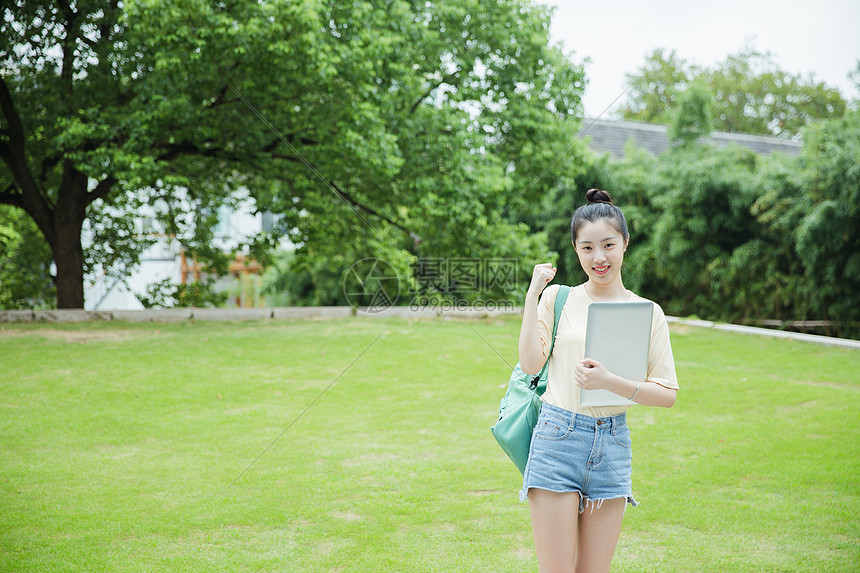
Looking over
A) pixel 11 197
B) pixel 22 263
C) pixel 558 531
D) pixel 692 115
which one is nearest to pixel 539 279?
pixel 558 531

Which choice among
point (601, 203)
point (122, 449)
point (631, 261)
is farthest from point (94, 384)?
point (631, 261)

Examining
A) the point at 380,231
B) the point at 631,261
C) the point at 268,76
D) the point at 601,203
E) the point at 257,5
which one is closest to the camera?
the point at 601,203

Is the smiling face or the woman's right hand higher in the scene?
the smiling face

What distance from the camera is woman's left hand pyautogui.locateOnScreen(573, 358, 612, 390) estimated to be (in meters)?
1.81

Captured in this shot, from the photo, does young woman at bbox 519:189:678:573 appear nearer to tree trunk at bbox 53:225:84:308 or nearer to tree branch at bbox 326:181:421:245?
tree branch at bbox 326:181:421:245

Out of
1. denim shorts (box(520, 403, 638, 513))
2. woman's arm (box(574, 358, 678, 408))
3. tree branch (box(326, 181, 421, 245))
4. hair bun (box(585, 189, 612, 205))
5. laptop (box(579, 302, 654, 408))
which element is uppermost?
tree branch (box(326, 181, 421, 245))

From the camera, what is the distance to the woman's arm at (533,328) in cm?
190

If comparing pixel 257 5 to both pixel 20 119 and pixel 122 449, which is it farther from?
pixel 122 449

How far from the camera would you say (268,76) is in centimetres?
845

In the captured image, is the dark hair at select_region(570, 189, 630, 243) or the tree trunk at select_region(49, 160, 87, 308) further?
the tree trunk at select_region(49, 160, 87, 308)

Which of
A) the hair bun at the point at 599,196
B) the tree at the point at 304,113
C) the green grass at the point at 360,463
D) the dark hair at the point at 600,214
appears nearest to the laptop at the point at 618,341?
the dark hair at the point at 600,214

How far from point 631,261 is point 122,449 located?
9.40m

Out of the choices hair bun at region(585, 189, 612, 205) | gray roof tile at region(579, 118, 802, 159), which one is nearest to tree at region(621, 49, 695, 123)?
gray roof tile at region(579, 118, 802, 159)

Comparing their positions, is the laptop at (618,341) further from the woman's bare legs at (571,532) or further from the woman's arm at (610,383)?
the woman's bare legs at (571,532)
